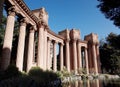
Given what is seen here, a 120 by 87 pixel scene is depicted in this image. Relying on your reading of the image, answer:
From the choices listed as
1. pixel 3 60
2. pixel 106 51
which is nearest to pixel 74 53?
pixel 106 51

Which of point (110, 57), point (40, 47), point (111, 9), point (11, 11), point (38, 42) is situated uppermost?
point (11, 11)

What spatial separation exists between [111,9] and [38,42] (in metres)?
19.8

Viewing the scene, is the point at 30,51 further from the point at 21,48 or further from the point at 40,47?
the point at 21,48

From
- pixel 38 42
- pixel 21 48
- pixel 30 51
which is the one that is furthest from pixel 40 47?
pixel 21 48

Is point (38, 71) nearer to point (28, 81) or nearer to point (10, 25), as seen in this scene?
point (10, 25)

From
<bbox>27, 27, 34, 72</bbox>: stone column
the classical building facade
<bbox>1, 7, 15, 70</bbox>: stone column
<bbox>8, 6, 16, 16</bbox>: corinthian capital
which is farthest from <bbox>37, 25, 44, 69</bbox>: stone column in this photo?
<bbox>1, 7, 15, 70</bbox>: stone column

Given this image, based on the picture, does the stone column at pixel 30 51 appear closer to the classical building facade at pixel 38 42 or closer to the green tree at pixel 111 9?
the classical building facade at pixel 38 42

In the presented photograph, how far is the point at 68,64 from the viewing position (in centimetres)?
5269

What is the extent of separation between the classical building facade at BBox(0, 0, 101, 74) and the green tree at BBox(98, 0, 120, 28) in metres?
13.3

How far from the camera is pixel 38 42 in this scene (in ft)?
111

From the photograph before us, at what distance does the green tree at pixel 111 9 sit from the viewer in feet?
53.7

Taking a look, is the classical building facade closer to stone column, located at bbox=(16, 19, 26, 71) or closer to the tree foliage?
stone column, located at bbox=(16, 19, 26, 71)

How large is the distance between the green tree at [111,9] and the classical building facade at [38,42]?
13.3 meters

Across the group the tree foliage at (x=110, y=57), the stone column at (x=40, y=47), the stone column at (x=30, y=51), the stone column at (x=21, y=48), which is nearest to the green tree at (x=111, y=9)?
the stone column at (x=21, y=48)
